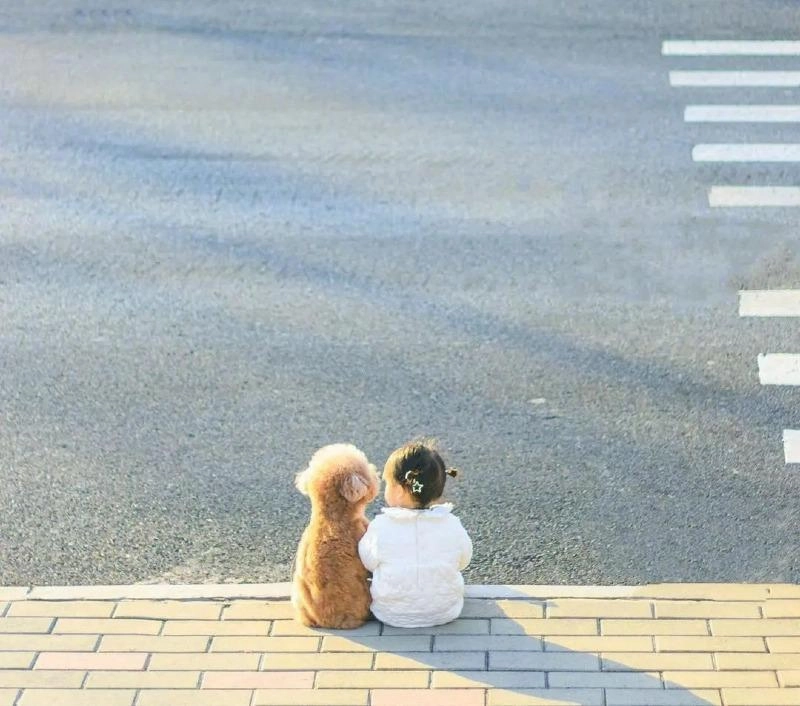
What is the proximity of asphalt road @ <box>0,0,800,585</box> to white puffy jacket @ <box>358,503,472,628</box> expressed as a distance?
30.8 inches

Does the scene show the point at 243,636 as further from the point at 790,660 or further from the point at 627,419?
the point at 627,419

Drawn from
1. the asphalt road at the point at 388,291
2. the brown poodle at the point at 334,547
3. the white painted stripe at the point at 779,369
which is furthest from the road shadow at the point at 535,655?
the white painted stripe at the point at 779,369

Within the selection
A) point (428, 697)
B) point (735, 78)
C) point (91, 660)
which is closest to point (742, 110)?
point (735, 78)

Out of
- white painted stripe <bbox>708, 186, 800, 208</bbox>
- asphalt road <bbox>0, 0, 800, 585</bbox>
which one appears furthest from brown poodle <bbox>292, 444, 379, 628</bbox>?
white painted stripe <bbox>708, 186, 800, 208</bbox>

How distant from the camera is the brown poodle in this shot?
19.3ft

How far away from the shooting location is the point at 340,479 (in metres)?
5.85

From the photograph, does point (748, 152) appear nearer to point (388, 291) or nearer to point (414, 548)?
point (388, 291)

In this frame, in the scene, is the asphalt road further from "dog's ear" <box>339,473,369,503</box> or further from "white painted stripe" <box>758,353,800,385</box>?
"dog's ear" <box>339,473,369,503</box>

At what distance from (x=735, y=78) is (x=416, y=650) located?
28.2ft

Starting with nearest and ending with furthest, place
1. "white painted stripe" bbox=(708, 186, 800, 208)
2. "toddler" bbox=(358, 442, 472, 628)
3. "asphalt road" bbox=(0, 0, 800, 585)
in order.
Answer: "toddler" bbox=(358, 442, 472, 628)
"asphalt road" bbox=(0, 0, 800, 585)
"white painted stripe" bbox=(708, 186, 800, 208)

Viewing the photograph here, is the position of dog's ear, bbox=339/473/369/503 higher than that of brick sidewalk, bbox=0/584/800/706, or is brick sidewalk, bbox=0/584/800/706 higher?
dog's ear, bbox=339/473/369/503

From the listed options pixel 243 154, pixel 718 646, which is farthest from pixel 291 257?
pixel 718 646

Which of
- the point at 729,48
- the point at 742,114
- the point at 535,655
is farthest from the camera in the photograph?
the point at 729,48

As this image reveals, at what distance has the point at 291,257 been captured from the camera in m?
9.92
